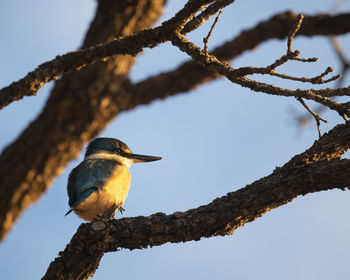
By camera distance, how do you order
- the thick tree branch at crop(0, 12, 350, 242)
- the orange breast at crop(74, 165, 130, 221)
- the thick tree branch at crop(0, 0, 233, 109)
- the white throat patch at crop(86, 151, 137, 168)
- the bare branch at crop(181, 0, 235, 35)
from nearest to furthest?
the bare branch at crop(181, 0, 235, 35) < the thick tree branch at crop(0, 0, 233, 109) < the orange breast at crop(74, 165, 130, 221) < the white throat patch at crop(86, 151, 137, 168) < the thick tree branch at crop(0, 12, 350, 242)

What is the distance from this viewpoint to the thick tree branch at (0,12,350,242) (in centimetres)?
558

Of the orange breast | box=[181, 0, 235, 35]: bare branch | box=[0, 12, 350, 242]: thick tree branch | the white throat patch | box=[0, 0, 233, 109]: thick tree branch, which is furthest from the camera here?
box=[0, 12, 350, 242]: thick tree branch

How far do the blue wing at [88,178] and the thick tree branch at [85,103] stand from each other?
4.86 ft

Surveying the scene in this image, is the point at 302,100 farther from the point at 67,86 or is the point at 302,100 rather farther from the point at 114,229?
the point at 67,86

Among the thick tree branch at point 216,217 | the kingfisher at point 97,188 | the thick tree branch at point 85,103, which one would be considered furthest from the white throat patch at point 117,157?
the thick tree branch at point 216,217

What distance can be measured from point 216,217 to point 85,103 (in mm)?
3421

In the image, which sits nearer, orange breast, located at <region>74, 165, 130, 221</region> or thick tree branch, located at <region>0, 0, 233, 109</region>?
thick tree branch, located at <region>0, 0, 233, 109</region>

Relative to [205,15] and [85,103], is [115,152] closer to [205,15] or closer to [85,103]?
[85,103]

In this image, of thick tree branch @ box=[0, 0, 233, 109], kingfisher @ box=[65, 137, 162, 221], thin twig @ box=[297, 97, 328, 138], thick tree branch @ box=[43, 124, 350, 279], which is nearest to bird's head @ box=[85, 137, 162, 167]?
kingfisher @ box=[65, 137, 162, 221]

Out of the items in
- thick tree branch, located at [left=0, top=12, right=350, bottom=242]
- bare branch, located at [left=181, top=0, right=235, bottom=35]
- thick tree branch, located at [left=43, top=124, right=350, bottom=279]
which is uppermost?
thick tree branch, located at [left=0, top=12, right=350, bottom=242]

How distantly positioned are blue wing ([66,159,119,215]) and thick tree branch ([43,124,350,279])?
0.88 metres

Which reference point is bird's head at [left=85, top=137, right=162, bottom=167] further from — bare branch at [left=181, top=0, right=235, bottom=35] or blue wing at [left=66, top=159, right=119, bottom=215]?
bare branch at [left=181, top=0, right=235, bottom=35]

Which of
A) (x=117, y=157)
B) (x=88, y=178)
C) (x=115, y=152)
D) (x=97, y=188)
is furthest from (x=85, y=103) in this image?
(x=97, y=188)

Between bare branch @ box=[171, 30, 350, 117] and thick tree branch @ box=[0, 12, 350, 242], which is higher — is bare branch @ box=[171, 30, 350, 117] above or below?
below
